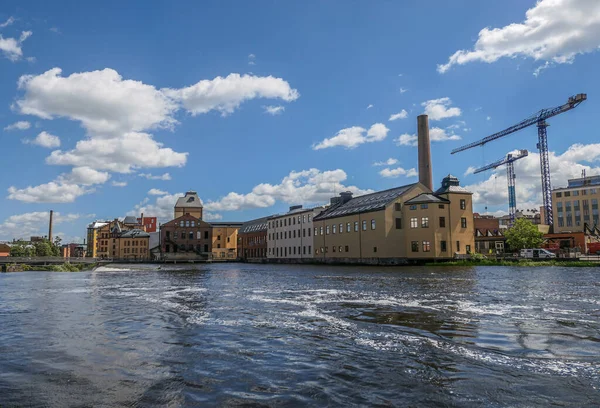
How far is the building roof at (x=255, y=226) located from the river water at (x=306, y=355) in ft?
294

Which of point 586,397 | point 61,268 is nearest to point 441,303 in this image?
point 586,397

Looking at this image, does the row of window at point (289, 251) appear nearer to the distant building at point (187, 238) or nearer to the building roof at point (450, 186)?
the distant building at point (187, 238)

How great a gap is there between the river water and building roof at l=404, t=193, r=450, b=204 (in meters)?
45.1

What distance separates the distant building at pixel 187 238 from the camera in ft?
349

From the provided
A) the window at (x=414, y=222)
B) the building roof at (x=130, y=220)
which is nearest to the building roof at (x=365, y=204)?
the window at (x=414, y=222)

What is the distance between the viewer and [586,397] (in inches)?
252

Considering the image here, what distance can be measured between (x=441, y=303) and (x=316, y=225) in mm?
65236

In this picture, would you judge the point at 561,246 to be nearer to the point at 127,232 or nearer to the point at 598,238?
the point at 598,238

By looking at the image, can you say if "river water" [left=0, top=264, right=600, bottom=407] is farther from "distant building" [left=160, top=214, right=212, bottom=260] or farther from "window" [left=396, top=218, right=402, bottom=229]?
"distant building" [left=160, top=214, right=212, bottom=260]

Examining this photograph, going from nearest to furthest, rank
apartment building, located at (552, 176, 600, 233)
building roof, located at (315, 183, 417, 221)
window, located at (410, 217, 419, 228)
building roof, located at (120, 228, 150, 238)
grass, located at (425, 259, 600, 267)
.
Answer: grass, located at (425, 259, 600, 267) < window, located at (410, 217, 419, 228) < building roof, located at (315, 183, 417, 221) < apartment building, located at (552, 176, 600, 233) < building roof, located at (120, 228, 150, 238)

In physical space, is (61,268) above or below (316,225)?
below

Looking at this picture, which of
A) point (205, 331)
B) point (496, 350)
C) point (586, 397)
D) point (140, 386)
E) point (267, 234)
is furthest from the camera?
point (267, 234)

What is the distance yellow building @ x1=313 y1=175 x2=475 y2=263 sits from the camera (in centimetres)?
6019

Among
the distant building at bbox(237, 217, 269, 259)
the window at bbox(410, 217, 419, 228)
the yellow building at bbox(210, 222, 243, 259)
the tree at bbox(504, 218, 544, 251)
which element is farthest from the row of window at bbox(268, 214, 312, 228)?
the tree at bbox(504, 218, 544, 251)
